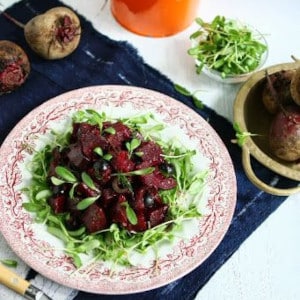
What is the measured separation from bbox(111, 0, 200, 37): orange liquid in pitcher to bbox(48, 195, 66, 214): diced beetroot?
49cm

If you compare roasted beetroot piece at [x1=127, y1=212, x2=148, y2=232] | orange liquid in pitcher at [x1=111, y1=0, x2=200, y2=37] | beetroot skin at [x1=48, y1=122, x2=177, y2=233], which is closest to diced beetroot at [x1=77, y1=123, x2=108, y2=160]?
beetroot skin at [x1=48, y1=122, x2=177, y2=233]

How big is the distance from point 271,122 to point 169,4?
320 millimetres

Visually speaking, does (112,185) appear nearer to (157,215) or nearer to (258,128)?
(157,215)

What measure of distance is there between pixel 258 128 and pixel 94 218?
0.39 metres

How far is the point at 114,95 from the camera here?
108 cm

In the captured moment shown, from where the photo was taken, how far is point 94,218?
872 mm

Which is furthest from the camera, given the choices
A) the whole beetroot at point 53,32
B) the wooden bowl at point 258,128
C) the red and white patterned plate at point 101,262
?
the whole beetroot at point 53,32

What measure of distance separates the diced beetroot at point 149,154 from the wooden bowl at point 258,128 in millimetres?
173

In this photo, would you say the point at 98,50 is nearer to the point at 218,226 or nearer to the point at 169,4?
the point at 169,4

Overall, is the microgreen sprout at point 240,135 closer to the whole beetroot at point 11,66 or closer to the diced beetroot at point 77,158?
the diced beetroot at point 77,158

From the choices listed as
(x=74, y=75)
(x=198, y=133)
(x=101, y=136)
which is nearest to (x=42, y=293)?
(x=101, y=136)

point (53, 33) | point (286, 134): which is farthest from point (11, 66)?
point (286, 134)

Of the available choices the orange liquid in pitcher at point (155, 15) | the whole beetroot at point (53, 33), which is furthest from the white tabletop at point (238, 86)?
the whole beetroot at point (53, 33)

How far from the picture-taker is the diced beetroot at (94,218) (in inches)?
34.3
